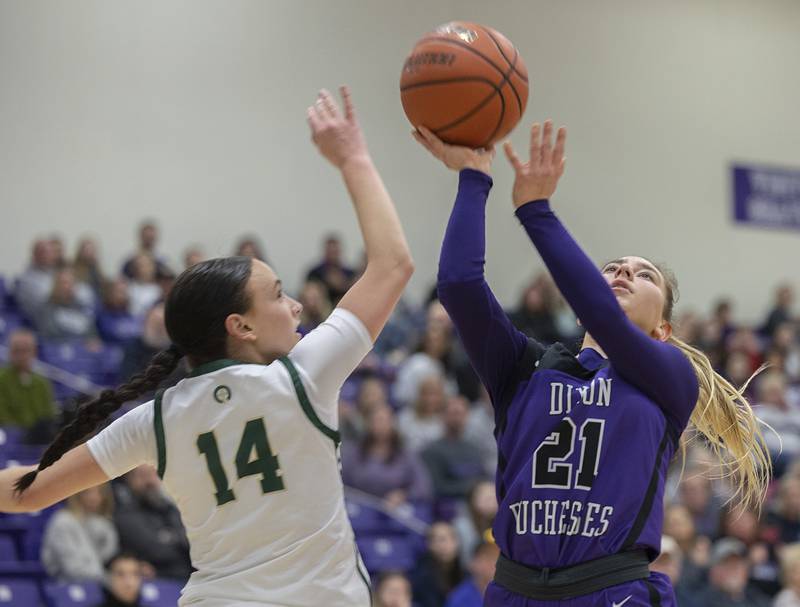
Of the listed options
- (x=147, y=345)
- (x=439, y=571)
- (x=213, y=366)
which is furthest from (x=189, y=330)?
(x=147, y=345)

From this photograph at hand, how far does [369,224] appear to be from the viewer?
8.81 ft

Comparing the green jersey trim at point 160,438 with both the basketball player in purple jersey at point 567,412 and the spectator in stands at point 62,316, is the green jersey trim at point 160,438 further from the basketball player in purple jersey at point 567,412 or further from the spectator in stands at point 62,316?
the spectator in stands at point 62,316

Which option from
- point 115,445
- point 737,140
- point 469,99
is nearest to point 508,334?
point 469,99

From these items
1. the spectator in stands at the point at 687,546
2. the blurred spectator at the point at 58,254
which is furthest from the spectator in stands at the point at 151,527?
the blurred spectator at the point at 58,254

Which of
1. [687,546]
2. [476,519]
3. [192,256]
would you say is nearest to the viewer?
[476,519]

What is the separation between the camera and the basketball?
318cm

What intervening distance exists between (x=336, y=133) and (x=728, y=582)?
654 centimetres

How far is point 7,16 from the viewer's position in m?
12.7

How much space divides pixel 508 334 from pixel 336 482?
2.35 feet

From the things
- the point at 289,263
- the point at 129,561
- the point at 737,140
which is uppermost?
the point at 737,140

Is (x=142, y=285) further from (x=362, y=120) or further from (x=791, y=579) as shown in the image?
(x=791, y=579)

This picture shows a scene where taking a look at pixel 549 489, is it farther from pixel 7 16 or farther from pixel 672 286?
pixel 7 16

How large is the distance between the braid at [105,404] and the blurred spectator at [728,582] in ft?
20.6

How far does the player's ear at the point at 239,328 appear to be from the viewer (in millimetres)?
2799
